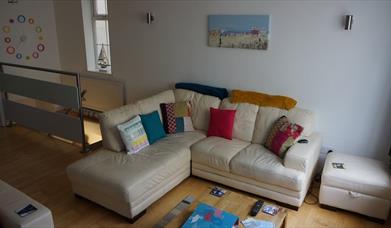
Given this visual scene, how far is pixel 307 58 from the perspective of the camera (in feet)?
10.9

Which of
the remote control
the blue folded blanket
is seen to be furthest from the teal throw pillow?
the remote control

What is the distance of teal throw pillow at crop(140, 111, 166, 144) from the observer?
337 centimetres

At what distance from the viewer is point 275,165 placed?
2939 millimetres

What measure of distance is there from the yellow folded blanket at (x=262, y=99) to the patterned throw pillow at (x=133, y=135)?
3.67 feet

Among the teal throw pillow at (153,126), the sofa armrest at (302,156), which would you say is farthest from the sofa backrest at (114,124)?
the sofa armrest at (302,156)

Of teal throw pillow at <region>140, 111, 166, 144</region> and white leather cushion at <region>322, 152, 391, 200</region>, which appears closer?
white leather cushion at <region>322, 152, 391, 200</region>

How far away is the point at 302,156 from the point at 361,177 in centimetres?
53

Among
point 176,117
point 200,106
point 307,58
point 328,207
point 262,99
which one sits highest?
point 307,58

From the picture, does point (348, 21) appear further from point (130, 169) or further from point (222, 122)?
point (130, 169)

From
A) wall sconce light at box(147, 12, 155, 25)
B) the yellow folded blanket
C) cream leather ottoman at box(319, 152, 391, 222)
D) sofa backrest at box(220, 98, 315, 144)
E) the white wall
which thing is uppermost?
wall sconce light at box(147, 12, 155, 25)

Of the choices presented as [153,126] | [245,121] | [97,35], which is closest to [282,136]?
[245,121]

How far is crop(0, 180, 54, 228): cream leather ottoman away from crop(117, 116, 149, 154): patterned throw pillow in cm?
115

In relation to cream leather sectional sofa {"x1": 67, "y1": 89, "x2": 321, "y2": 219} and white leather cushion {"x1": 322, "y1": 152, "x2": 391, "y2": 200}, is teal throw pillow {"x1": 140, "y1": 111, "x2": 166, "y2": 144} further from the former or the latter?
white leather cushion {"x1": 322, "y1": 152, "x2": 391, "y2": 200}

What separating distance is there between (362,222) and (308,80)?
1481 mm
